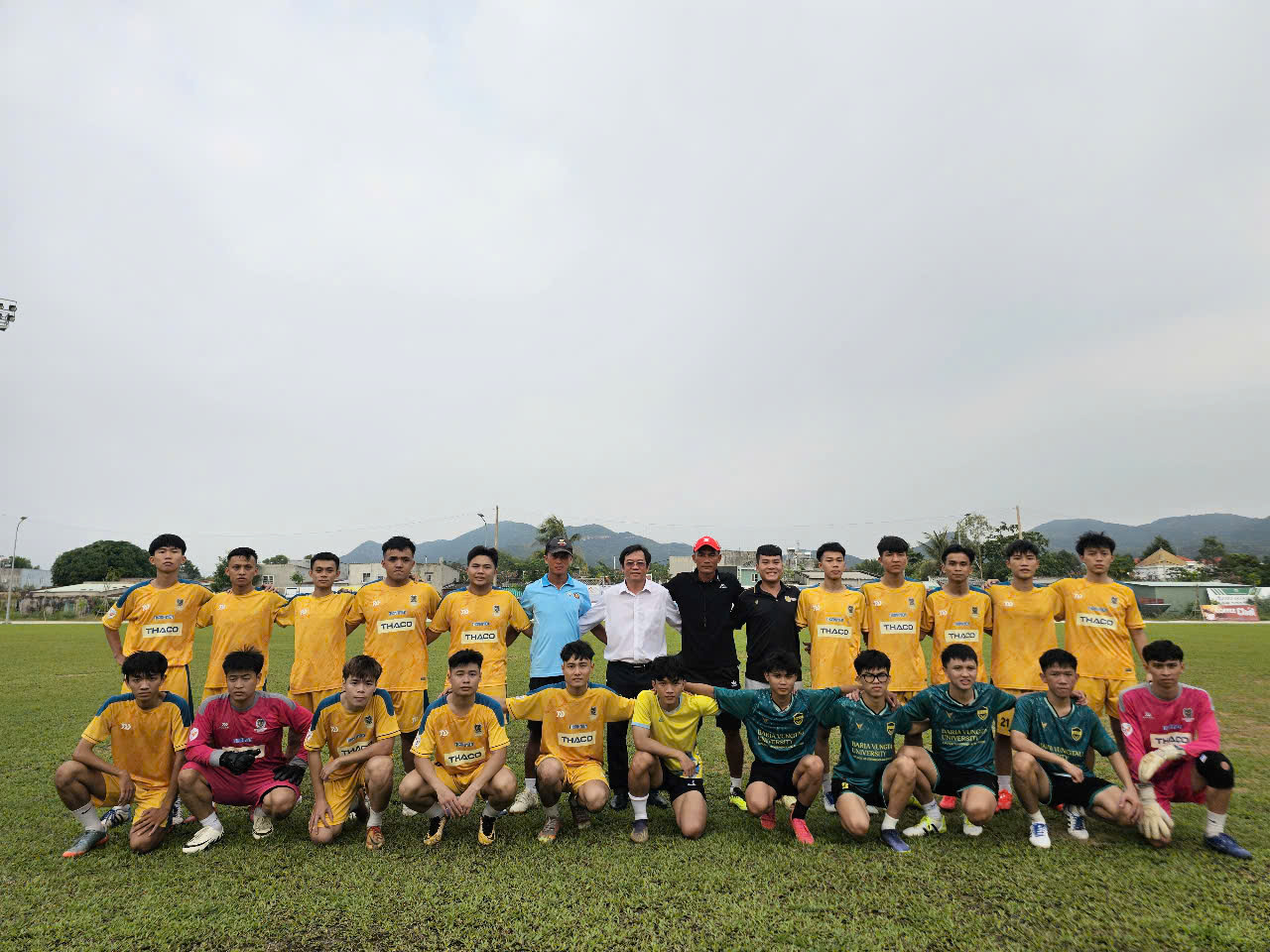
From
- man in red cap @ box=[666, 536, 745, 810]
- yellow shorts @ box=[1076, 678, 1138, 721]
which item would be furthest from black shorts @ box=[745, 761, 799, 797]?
yellow shorts @ box=[1076, 678, 1138, 721]

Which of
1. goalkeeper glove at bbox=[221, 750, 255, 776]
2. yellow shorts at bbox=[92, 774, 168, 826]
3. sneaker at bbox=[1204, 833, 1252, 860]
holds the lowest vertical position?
sneaker at bbox=[1204, 833, 1252, 860]

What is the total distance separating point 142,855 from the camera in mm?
3984

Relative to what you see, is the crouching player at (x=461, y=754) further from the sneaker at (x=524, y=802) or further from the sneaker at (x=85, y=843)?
the sneaker at (x=85, y=843)

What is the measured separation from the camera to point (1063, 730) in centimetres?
446

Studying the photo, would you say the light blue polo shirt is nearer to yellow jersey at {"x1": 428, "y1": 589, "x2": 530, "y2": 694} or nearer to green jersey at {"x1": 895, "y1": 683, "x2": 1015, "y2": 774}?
yellow jersey at {"x1": 428, "y1": 589, "x2": 530, "y2": 694}

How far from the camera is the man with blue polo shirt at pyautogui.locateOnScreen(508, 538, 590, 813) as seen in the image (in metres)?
5.08

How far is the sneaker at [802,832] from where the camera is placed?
4078mm

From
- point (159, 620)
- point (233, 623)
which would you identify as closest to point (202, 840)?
point (233, 623)

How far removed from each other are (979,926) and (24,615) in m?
48.7

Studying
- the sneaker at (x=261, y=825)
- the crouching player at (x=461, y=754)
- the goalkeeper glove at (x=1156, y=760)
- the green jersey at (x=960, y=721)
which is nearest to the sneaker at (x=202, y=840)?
the sneaker at (x=261, y=825)

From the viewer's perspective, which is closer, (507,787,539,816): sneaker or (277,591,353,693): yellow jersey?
(507,787,539,816): sneaker

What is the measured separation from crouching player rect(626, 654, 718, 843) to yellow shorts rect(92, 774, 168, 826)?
10.3 feet

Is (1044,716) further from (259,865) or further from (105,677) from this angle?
(105,677)

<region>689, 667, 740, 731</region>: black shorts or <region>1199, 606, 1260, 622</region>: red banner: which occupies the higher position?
<region>689, 667, 740, 731</region>: black shorts
